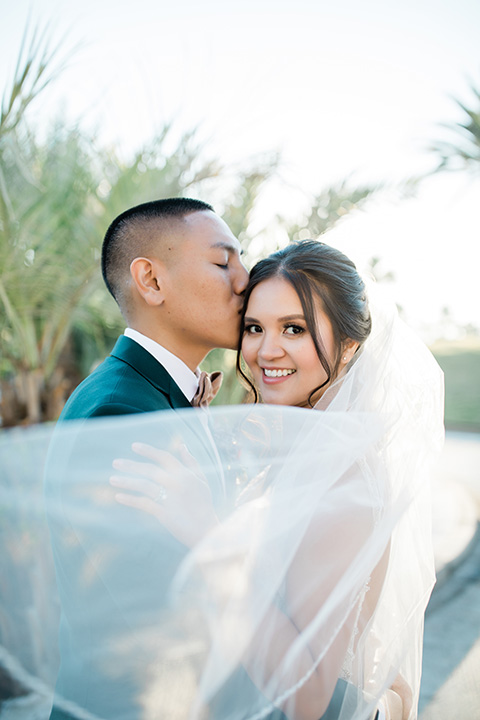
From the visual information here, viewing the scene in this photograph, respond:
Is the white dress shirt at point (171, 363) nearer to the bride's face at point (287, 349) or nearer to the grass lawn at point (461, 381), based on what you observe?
the bride's face at point (287, 349)

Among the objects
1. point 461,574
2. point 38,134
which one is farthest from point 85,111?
point 461,574

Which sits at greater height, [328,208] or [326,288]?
[328,208]

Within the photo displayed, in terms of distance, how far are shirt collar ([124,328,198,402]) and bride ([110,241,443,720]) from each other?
0.19 meters

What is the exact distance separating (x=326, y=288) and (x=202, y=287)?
53 centimetres

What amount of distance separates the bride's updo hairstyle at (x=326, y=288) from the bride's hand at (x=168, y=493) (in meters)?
0.93

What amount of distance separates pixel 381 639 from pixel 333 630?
0.53 metres

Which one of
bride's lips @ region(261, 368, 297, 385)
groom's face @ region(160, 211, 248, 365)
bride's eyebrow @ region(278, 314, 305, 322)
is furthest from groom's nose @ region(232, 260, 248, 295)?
bride's lips @ region(261, 368, 297, 385)

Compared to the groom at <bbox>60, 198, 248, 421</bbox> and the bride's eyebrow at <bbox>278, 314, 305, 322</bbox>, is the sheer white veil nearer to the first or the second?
the groom at <bbox>60, 198, 248, 421</bbox>

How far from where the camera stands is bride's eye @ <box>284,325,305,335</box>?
89.4 inches

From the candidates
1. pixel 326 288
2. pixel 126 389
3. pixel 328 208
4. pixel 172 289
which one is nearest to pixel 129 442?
pixel 126 389

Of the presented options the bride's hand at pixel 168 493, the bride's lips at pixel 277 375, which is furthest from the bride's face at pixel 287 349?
the bride's hand at pixel 168 493

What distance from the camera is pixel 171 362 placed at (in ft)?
6.84

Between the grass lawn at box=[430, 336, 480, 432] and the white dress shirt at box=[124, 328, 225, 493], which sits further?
the grass lawn at box=[430, 336, 480, 432]

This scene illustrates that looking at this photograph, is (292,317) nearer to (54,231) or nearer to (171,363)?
(171,363)
